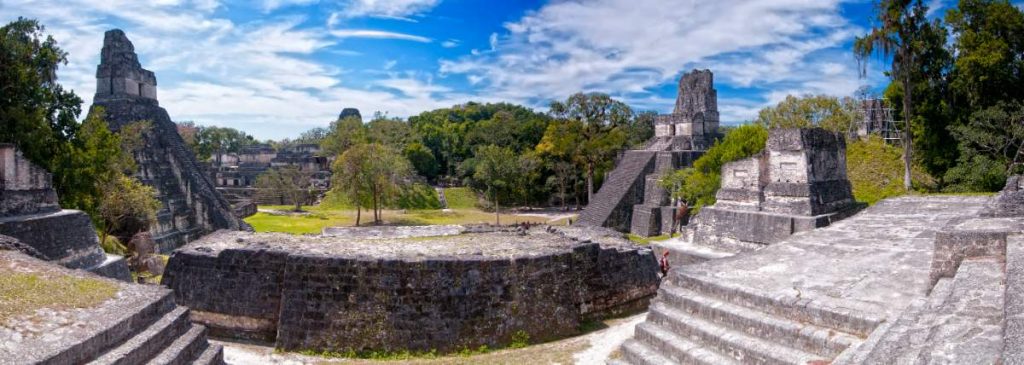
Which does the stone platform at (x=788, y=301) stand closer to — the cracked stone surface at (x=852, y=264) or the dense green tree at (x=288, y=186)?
the cracked stone surface at (x=852, y=264)

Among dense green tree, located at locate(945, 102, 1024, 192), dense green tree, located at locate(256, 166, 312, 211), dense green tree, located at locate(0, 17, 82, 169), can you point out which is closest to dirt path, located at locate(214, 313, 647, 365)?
dense green tree, located at locate(0, 17, 82, 169)

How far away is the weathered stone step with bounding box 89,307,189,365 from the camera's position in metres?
5.48

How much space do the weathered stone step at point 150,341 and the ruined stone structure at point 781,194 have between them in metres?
9.03

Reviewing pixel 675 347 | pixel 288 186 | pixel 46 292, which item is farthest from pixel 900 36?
pixel 288 186

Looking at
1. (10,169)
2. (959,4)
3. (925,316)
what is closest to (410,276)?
(925,316)

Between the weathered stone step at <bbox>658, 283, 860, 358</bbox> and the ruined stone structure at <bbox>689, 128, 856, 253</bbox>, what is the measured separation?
457cm

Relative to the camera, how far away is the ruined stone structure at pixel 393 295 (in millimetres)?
8133

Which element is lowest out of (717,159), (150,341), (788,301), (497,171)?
(150,341)

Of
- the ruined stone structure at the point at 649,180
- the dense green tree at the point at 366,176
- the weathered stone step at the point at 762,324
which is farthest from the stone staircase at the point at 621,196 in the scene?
the weathered stone step at the point at 762,324

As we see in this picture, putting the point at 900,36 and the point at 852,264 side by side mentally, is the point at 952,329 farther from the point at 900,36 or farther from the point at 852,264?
the point at 900,36

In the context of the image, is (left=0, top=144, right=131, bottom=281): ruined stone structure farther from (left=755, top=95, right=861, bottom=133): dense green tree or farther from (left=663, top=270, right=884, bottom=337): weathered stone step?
(left=755, top=95, right=861, bottom=133): dense green tree

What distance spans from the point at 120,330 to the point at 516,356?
435cm

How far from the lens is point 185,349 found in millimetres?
6609

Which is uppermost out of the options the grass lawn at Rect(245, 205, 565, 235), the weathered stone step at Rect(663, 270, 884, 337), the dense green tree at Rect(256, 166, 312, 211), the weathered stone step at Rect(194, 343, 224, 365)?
the dense green tree at Rect(256, 166, 312, 211)
